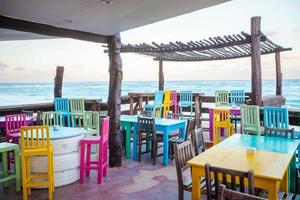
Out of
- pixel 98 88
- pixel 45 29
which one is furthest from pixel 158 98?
pixel 98 88

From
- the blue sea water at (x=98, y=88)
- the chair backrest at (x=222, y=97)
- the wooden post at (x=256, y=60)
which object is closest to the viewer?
the wooden post at (x=256, y=60)

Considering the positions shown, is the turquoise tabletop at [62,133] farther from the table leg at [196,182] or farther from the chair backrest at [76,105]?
the chair backrest at [76,105]

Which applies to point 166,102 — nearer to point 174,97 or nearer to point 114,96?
point 174,97

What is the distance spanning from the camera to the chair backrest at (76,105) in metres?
8.12

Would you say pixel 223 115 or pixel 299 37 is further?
pixel 299 37

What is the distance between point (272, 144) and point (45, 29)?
3767 mm

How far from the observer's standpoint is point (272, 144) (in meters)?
3.61

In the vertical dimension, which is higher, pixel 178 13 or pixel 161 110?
pixel 178 13

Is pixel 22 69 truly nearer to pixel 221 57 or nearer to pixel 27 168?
pixel 221 57

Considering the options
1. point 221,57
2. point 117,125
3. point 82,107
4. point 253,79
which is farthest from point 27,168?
point 221,57

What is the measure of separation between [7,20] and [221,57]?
24.5 feet

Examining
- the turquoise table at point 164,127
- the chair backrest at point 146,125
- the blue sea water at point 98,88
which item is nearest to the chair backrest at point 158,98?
the turquoise table at point 164,127

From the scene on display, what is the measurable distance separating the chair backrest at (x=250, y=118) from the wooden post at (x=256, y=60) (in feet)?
4.74

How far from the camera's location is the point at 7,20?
3988 mm
